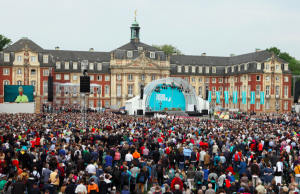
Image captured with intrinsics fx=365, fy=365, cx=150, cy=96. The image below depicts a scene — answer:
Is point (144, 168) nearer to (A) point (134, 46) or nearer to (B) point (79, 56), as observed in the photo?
(A) point (134, 46)

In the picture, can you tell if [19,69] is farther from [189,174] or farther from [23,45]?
[189,174]

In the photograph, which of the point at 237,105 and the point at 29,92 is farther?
the point at 237,105

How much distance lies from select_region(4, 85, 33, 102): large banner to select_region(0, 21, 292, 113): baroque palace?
860 cm

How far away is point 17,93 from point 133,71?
24864mm

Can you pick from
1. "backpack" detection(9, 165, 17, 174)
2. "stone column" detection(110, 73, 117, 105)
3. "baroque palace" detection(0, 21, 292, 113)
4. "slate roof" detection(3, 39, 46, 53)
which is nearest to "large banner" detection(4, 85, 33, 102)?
"baroque palace" detection(0, 21, 292, 113)

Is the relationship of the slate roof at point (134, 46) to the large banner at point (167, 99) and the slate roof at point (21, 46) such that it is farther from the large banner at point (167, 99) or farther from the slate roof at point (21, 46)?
A: the slate roof at point (21, 46)

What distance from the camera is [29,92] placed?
5950 centimetres

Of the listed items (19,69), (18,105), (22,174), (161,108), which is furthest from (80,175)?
(19,69)

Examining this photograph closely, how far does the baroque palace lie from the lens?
226ft

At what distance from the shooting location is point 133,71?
75.4 meters

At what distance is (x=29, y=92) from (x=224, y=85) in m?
42.6

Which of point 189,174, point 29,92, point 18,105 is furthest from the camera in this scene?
point 29,92

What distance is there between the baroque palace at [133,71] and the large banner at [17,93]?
860 cm

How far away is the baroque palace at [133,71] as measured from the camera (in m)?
68.8
